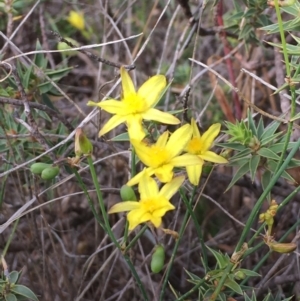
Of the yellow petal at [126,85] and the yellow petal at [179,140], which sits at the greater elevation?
the yellow petal at [126,85]

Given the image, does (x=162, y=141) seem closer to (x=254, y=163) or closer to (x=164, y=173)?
(x=164, y=173)

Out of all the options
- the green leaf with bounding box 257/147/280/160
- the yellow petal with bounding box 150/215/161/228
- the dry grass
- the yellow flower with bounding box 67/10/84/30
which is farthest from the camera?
the yellow flower with bounding box 67/10/84/30

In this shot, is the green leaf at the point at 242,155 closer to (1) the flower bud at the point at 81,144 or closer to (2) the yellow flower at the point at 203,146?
(2) the yellow flower at the point at 203,146

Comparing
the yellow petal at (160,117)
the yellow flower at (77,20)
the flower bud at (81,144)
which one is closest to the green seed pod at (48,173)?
the flower bud at (81,144)

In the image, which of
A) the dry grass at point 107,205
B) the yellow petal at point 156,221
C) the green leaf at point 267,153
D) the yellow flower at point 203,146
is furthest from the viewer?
the dry grass at point 107,205

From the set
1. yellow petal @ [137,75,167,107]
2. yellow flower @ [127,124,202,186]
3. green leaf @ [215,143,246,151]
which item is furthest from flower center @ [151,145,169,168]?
green leaf @ [215,143,246,151]

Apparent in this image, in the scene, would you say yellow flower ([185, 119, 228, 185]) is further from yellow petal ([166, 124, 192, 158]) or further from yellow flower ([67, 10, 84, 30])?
yellow flower ([67, 10, 84, 30])

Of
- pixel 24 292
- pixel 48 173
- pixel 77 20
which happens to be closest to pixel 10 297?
pixel 24 292
